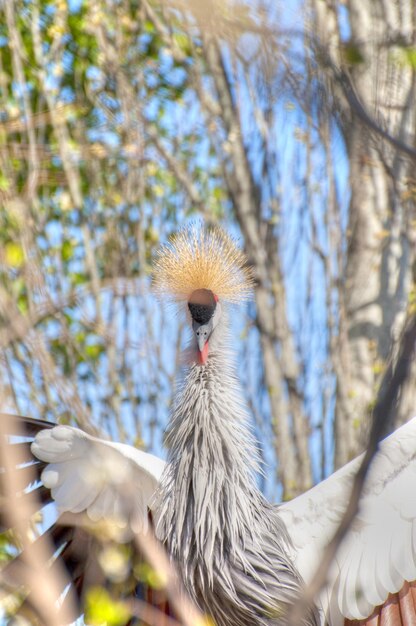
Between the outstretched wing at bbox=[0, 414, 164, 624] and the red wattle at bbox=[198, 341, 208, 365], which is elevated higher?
the red wattle at bbox=[198, 341, 208, 365]

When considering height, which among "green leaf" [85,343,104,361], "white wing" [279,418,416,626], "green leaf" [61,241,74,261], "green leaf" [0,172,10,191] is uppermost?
"green leaf" [0,172,10,191]

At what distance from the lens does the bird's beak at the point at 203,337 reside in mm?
2514

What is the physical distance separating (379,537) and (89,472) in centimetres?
73

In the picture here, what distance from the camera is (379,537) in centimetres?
239

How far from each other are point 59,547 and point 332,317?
1.84m

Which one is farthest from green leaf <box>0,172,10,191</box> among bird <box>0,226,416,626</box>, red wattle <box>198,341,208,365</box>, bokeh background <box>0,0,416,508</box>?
red wattle <box>198,341,208,365</box>

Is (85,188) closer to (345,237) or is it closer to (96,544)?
(345,237)

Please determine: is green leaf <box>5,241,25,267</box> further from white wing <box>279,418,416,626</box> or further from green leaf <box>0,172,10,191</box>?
white wing <box>279,418,416,626</box>

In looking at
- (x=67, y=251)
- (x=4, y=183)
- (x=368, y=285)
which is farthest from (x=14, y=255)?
(x=368, y=285)

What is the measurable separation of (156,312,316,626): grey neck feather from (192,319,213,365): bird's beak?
3 cm

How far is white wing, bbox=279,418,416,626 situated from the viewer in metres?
2.36

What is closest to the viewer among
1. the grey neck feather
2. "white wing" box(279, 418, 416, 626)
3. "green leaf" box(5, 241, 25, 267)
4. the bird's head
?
"white wing" box(279, 418, 416, 626)

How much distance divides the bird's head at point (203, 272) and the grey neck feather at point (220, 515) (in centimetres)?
13

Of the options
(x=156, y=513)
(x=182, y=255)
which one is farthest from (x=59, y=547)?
(x=182, y=255)
